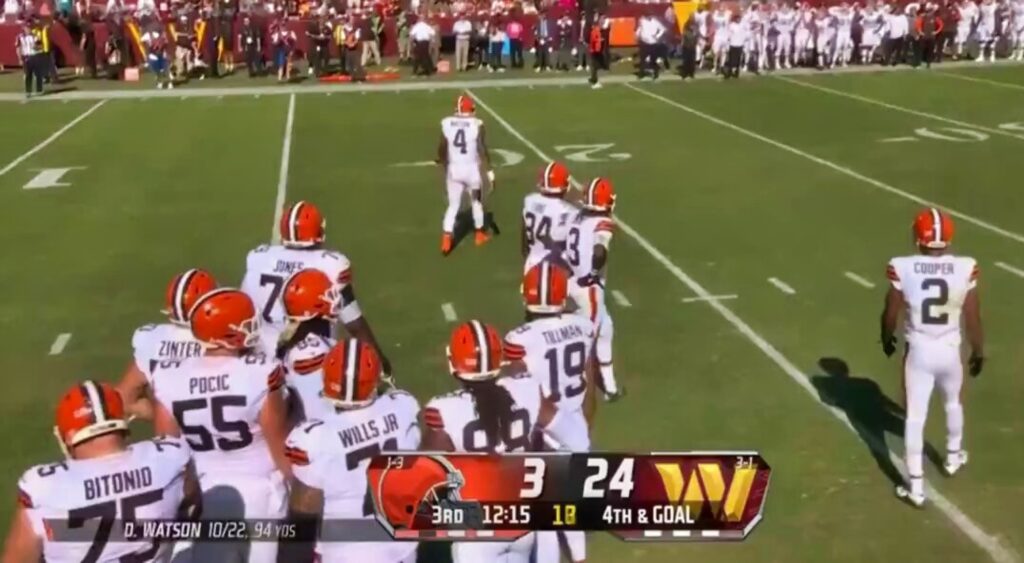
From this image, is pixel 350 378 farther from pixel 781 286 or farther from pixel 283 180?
pixel 283 180

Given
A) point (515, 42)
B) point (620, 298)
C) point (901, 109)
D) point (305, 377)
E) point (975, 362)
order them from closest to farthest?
point (305, 377), point (975, 362), point (620, 298), point (901, 109), point (515, 42)

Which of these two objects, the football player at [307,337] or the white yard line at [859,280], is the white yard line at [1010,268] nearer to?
the white yard line at [859,280]

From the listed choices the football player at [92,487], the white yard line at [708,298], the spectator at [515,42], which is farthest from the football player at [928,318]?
the spectator at [515,42]

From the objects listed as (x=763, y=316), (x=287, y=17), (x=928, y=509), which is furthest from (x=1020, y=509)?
(x=287, y=17)

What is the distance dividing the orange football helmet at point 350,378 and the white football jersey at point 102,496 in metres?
0.68

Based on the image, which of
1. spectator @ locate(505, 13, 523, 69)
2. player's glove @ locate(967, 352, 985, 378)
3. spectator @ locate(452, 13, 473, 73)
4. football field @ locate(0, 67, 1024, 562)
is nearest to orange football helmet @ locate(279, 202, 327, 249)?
football field @ locate(0, 67, 1024, 562)

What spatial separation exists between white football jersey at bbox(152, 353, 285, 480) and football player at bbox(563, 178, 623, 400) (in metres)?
3.76

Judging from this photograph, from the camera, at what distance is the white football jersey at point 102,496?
437 centimetres

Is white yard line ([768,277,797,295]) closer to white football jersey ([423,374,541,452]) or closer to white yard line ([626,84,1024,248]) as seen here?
white yard line ([626,84,1024,248])

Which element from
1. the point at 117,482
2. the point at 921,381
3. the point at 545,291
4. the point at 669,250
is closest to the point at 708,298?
the point at 669,250

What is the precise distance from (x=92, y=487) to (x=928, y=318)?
189 inches

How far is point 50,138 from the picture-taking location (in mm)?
21859

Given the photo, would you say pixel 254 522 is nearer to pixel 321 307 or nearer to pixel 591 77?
pixel 321 307

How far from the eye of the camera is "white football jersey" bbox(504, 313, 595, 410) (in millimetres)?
6254
